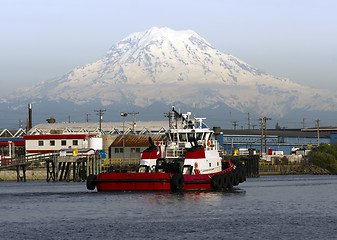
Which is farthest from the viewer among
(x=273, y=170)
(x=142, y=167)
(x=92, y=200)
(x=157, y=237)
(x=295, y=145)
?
(x=295, y=145)

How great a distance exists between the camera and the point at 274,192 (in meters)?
62.1

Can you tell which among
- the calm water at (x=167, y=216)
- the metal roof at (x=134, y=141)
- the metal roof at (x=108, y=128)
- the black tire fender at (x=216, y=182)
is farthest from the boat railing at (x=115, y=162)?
the metal roof at (x=108, y=128)

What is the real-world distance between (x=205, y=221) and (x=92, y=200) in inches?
539

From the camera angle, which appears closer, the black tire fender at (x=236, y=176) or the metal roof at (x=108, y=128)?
the black tire fender at (x=236, y=176)

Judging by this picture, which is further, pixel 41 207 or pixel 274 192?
pixel 274 192

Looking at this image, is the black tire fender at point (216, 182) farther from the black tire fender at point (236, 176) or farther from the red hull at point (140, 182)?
the black tire fender at point (236, 176)

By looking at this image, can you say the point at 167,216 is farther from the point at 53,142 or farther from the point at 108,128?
the point at 108,128

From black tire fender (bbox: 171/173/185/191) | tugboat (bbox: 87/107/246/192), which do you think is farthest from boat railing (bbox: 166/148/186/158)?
black tire fender (bbox: 171/173/185/191)

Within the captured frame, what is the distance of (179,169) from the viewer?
5581 cm

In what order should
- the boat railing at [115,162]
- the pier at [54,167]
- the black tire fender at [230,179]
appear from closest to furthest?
the black tire fender at [230,179] → the pier at [54,167] → the boat railing at [115,162]

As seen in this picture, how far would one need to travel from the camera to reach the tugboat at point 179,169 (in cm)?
5334

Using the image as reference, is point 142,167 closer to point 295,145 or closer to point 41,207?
point 41,207

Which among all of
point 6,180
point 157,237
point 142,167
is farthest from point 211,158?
point 6,180

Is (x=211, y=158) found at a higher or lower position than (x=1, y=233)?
higher
